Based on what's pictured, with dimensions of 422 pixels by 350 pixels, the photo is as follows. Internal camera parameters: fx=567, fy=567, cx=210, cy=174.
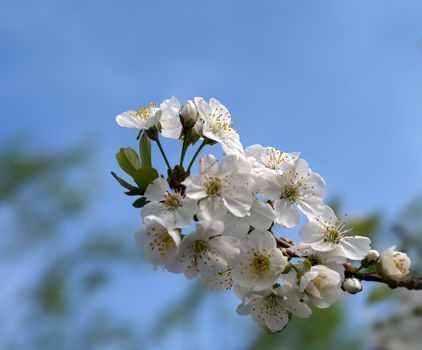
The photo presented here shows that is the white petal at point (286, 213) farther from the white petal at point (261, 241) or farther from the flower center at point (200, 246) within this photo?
the flower center at point (200, 246)

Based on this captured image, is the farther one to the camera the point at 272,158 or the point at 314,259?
the point at 272,158

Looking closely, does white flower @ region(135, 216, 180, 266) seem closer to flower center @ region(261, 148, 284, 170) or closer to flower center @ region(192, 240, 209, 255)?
flower center @ region(192, 240, 209, 255)

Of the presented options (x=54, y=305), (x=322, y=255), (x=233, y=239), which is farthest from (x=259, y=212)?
(x=54, y=305)

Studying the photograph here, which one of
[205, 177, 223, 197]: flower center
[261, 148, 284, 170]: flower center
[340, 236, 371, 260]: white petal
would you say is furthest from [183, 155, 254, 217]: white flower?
[340, 236, 371, 260]: white petal

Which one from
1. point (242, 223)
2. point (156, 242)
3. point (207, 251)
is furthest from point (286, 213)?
point (156, 242)

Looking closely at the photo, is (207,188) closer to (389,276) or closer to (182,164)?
(182,164)

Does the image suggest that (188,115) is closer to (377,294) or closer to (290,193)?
(290,193)
